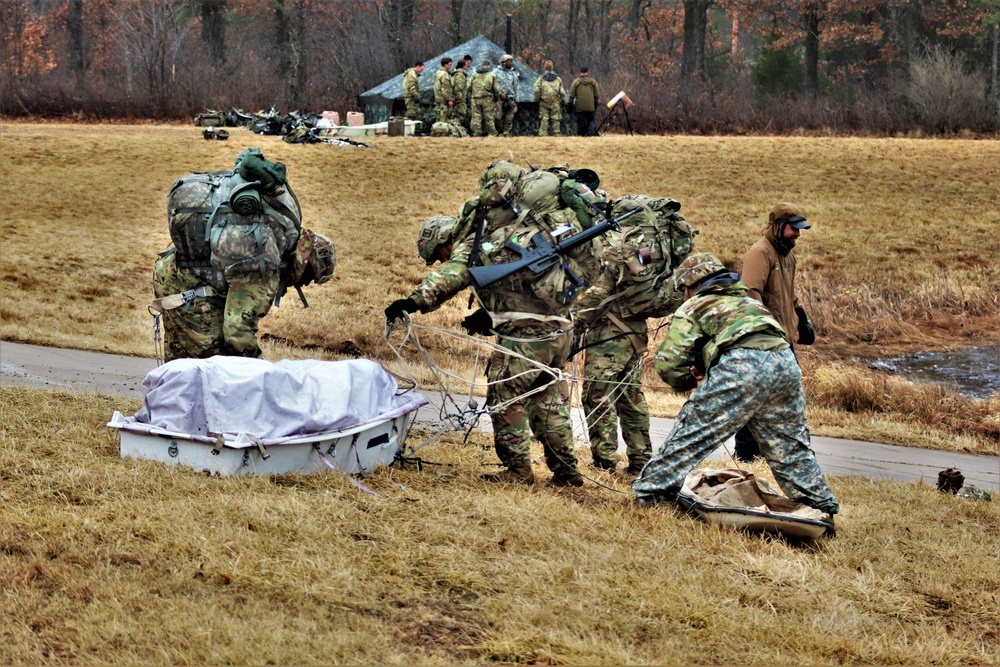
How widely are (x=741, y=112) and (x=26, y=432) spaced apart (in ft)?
88.8

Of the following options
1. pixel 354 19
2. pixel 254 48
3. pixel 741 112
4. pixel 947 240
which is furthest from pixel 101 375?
pixel 254 48

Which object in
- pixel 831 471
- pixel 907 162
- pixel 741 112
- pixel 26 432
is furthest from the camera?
pixel 741 112

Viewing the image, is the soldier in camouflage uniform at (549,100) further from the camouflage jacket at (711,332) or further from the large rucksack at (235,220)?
the camouflage jacket at (711,332)

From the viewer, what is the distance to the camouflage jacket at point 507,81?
2917 cm

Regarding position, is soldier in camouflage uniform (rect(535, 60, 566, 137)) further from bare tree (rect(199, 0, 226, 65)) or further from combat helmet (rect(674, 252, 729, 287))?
combat helmet (rect(674, 252, 729, 287))

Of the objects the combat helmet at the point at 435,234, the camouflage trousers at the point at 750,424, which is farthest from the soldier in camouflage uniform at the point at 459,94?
the camouflage trousers at the point at 750,424

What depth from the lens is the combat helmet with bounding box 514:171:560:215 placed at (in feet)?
26.3

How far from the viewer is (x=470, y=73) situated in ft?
95.5

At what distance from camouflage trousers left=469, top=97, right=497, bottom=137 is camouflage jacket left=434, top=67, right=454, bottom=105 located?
64cm

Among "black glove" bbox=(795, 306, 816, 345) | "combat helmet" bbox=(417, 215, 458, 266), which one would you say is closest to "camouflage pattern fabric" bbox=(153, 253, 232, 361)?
"combat helmet" bbox=(417, 215, 458, 266)

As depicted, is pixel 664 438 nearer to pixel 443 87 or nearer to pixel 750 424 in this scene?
pixel 750 424

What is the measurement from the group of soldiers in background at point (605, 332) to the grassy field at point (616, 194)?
10.6ft

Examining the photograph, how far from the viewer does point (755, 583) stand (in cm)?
630

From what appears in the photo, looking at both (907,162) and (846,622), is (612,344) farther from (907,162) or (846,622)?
(907,162)
